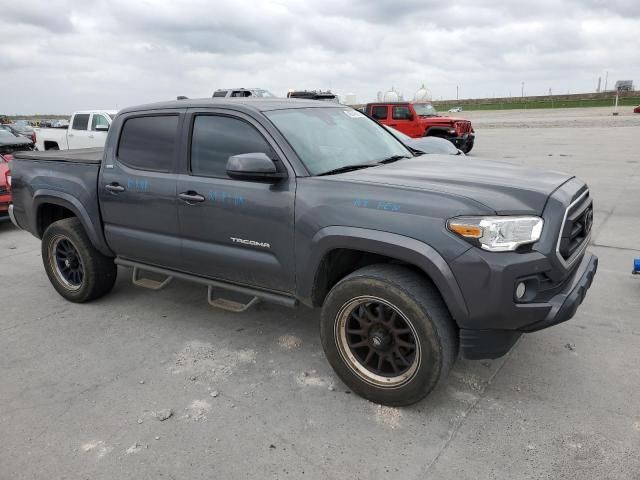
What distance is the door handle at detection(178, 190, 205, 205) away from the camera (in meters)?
3.68

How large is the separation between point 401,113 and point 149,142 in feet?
47.4

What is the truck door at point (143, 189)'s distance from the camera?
3.96 metres

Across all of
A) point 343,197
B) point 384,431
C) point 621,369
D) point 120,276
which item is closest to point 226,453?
point 384,431

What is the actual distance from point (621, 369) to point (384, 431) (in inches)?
67.8

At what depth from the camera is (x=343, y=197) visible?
3055mm

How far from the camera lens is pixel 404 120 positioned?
17359 millimetres

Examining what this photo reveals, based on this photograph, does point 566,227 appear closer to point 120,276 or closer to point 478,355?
point 478,355

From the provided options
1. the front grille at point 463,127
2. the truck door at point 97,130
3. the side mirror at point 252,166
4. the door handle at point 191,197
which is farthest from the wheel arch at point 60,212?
the front grille at point 463,127

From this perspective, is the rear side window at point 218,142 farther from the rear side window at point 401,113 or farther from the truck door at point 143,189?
the rear side window at point 401,113

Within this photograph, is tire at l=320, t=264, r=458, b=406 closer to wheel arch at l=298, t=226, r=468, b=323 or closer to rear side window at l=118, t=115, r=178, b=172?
wheel arch at l=298, t=226, r=468, b=323

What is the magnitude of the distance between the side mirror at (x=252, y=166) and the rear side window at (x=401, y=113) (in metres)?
14.9

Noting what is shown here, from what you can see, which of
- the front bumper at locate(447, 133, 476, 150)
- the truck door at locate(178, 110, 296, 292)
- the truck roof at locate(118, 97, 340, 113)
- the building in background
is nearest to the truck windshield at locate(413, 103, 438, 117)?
the front bumper at locate(447, 133, 476, 150)

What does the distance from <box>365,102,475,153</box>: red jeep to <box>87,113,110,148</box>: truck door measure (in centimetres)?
813

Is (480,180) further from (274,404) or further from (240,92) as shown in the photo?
(240,92)
